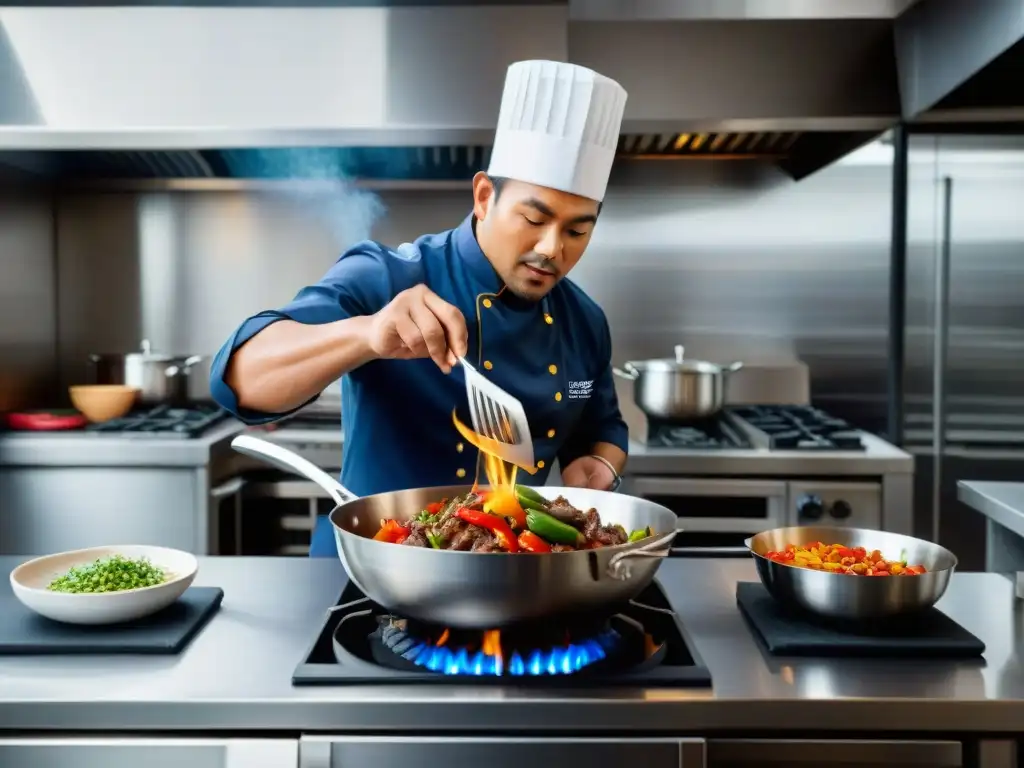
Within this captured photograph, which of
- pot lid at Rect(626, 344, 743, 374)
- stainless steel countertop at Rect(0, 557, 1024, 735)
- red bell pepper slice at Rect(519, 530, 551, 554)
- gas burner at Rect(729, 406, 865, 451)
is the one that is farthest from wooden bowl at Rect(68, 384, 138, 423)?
red bell pepper slice at Rect(519, 530, 551, 554)

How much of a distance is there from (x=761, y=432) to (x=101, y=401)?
7.65 ft

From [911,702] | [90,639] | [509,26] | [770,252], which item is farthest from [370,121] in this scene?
[911,702]

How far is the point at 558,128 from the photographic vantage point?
5.90 ft

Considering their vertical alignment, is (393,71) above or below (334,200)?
above

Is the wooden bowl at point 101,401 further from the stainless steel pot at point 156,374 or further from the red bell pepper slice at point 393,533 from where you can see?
the red bell pepper slice at point 393,533

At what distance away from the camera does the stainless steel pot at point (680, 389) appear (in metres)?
3.18

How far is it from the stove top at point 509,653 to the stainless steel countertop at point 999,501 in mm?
1071

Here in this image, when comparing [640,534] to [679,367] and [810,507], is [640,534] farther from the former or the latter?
[679,367]

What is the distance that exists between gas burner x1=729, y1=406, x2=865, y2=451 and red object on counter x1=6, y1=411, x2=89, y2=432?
2.36m

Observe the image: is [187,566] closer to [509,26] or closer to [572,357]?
Answer: [572,357]

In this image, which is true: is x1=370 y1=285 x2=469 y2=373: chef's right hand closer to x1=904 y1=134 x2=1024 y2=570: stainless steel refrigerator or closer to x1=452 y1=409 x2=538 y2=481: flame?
x1=452 y1=409 x2=538 y2=481: flame

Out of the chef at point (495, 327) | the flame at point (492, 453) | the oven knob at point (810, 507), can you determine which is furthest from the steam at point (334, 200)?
the flame at point (492, 453)

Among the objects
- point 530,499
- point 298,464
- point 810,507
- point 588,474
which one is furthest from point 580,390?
point 810,507

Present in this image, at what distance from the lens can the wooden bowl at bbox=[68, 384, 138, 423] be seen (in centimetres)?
337
